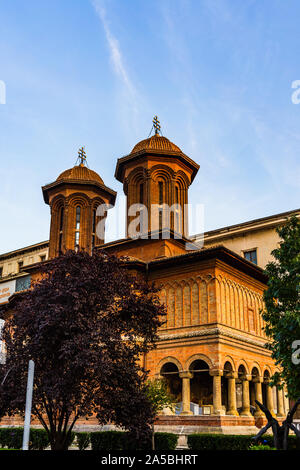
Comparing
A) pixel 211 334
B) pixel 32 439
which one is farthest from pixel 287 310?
pixel 32 439

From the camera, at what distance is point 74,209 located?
1259 inches

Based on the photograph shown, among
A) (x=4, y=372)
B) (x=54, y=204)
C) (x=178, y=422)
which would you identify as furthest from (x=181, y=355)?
(x=54, y=204)

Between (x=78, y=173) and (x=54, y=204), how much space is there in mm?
2628

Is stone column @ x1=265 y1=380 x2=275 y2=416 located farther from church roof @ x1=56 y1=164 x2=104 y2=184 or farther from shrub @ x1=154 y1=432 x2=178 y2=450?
church roof @ x1=56 y1=164 x2=104 y2=184

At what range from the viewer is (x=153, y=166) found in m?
29.0

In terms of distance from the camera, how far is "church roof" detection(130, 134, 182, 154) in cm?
2984

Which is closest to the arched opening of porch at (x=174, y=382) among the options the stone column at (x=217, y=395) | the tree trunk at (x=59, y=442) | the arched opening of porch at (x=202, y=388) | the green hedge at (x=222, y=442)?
the arched opening of porch at (x=202, y=388)

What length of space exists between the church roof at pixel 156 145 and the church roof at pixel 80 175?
4.11 meters

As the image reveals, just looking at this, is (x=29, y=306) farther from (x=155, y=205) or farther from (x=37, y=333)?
(x=155, y=205)

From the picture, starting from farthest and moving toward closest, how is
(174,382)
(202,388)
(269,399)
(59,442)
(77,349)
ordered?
(269,399) < (202,388) < (174,382) < (59,442) < (77,349)

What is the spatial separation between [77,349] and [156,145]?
19441 mm

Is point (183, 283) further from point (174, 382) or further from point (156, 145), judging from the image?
point (156, 145)

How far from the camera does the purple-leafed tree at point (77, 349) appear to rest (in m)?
12.7

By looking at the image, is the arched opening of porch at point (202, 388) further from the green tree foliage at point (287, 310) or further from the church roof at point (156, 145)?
the church roof at point (156, 145)
